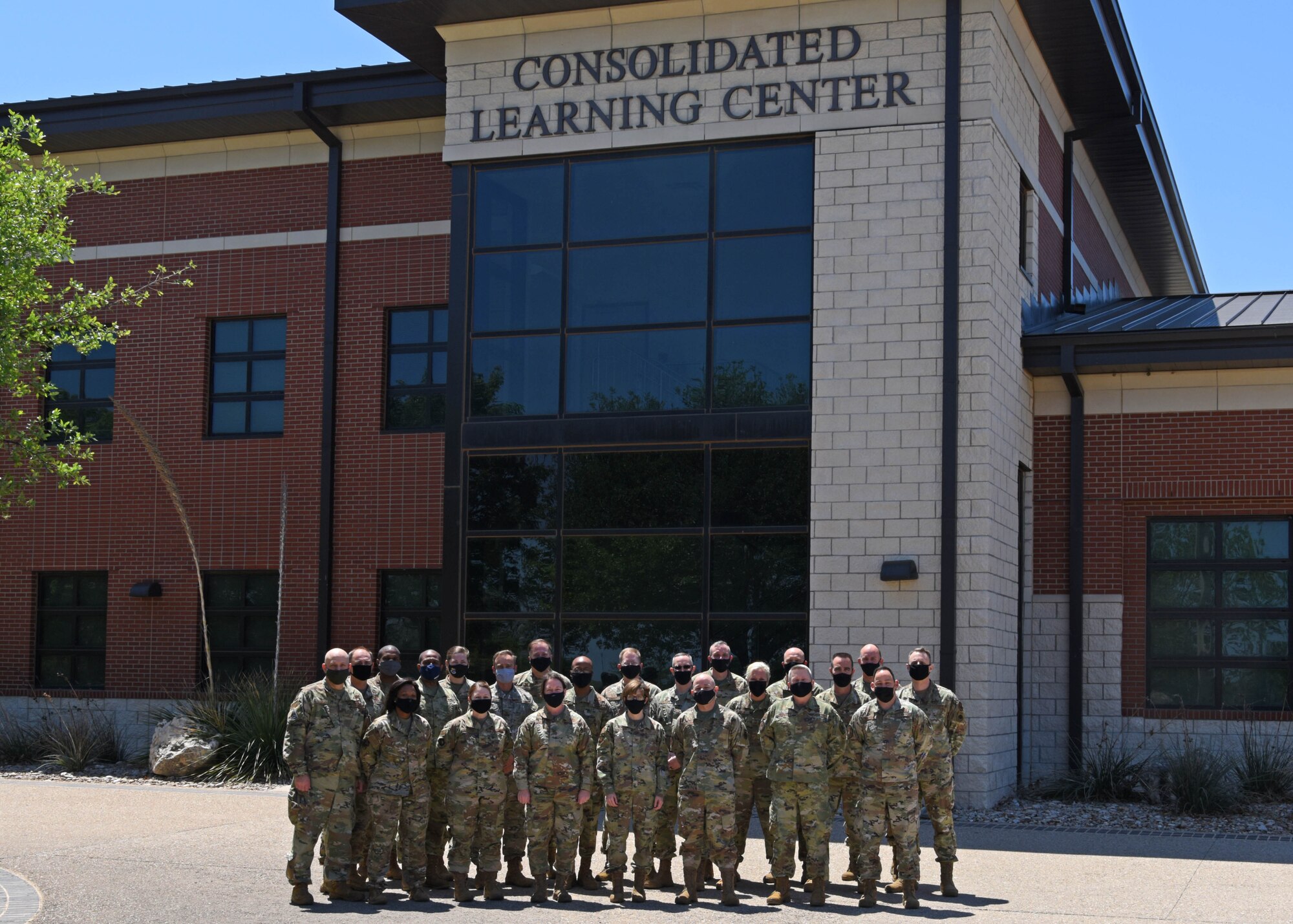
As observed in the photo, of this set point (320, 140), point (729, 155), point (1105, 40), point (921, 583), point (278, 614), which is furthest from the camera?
point (320, 140)

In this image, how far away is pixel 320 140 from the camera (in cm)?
2188

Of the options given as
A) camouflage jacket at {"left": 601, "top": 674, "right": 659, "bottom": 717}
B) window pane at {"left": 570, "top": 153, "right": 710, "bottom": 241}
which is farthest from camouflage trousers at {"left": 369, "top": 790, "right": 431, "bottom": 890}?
window pane at {"left": 570, "top": 153, "right": 710, "bottom": 241}

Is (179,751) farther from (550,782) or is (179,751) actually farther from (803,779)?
(803,779)

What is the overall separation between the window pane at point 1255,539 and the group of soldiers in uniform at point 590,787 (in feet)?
24.9

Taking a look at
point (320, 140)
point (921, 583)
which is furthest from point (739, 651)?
point (320, 140)

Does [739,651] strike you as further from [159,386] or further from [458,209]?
[159,386]

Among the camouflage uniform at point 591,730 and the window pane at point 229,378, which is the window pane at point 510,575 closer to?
Answer: the camouflage uniform at point 591,730

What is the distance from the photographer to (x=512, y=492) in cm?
1780

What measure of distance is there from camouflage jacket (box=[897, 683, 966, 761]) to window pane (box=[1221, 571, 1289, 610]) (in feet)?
23.0

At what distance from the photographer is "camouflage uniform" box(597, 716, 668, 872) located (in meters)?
11.5

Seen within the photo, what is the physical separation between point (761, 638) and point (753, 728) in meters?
4.44

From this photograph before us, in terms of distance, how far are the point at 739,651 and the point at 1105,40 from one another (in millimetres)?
8796

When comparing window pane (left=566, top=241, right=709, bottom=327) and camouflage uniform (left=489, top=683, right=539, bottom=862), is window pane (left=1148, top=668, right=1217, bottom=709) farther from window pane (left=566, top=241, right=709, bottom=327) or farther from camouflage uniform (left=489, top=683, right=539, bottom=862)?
camouflage uniform (left=489, top=683, right=539, bottom=862)

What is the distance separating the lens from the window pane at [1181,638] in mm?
17984
